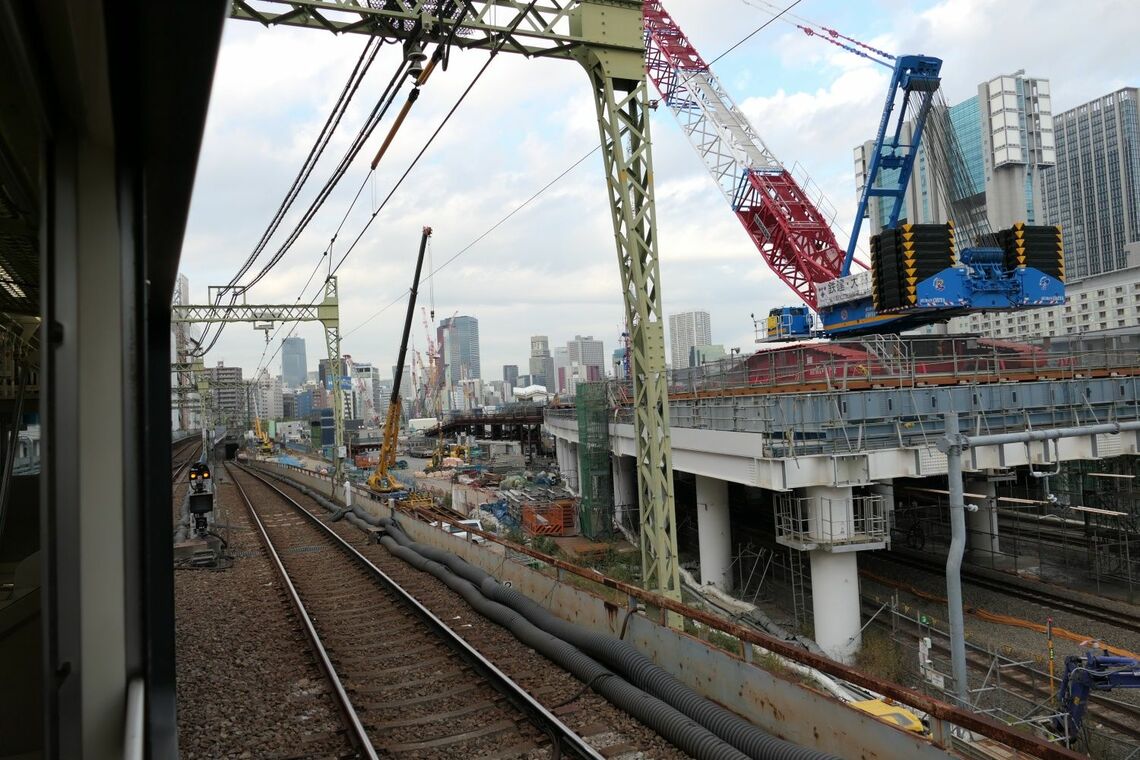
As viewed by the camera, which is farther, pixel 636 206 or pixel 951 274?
pixel 951 274

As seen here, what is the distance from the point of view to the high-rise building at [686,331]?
16875cm

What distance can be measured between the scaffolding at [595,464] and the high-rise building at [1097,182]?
99513 mm

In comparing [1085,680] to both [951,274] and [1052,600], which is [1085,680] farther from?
[951,274]

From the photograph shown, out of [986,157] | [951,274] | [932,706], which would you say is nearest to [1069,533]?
[951,274]

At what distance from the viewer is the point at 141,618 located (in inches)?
84.8

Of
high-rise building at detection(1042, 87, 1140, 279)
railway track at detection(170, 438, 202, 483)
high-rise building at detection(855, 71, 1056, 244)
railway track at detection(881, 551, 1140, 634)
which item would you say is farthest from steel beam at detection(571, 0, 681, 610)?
high-rise building at detection(1042, 87, 1140, 279)

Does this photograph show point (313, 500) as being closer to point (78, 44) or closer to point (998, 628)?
point (998, 628)

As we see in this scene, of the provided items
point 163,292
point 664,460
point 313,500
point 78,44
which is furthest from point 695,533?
point 78,44

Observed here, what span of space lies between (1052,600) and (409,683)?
14419 mm

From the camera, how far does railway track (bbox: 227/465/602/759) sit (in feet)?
18.2

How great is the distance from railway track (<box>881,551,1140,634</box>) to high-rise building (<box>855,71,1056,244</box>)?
10.4 meters

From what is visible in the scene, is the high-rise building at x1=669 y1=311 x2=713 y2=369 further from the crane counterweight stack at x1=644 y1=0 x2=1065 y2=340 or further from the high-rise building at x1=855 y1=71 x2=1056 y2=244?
the crane counterweight stack at x1=644 y1=0 x2=1065 y2=340

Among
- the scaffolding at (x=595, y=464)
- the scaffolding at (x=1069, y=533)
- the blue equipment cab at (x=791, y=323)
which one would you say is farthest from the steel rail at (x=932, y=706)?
the blue equipment cab at (x=791, y=323)

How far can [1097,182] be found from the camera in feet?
333
